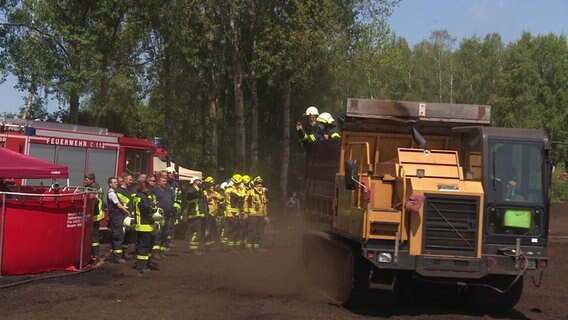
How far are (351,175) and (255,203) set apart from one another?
903 cm

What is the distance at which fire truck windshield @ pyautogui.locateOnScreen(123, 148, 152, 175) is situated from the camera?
20484mm

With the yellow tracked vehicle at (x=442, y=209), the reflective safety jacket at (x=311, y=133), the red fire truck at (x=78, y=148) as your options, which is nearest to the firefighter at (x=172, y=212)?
the red fire truck at (x=78, y=148)

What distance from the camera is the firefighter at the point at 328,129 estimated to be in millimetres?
11927

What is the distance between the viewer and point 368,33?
35406 millimetres

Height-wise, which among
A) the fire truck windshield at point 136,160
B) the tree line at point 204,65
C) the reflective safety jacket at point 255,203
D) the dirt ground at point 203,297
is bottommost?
the dirt ground at point 203,297

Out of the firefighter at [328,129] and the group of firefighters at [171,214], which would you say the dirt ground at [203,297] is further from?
the firefighter at [328,129]

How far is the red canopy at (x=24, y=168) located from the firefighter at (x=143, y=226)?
1403 mm

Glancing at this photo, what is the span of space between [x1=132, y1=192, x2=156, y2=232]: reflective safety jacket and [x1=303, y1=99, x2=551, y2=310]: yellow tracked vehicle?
3884 mm

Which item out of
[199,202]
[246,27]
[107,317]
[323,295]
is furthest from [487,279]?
[246,27]

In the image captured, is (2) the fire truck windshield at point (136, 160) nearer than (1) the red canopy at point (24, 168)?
No

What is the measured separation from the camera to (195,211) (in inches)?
693

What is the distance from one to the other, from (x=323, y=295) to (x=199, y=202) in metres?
6.30

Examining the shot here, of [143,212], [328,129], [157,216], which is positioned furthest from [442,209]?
[143,212]

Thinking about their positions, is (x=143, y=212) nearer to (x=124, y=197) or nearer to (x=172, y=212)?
(x=124, y=197)
